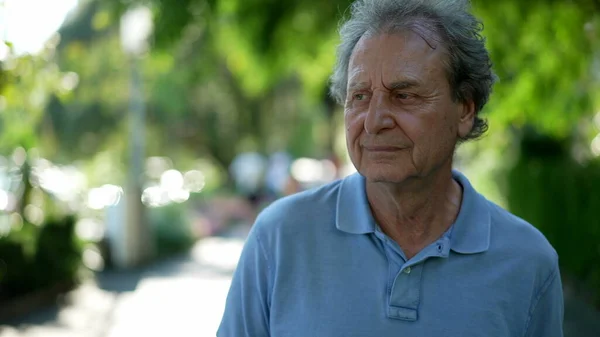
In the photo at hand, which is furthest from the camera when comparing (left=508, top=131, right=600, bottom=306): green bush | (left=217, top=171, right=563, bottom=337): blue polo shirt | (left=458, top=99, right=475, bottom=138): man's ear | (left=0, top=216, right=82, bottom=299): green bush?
(left=0, top=216, right=82, bottom=299): green bush

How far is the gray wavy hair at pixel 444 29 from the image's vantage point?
2.15m

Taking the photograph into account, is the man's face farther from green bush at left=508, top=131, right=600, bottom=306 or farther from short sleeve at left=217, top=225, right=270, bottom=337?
green bush at left=508, top=131, right=600, bottom=306

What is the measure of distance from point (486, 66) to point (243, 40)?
23.6 feet

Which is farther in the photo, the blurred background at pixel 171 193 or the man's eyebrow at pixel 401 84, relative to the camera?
the blurred background at pixel 171 193

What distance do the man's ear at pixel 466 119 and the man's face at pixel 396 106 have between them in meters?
0.14

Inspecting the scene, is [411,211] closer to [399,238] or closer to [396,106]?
[399,238]

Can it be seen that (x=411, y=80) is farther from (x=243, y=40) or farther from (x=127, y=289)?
(x=127, y=289)

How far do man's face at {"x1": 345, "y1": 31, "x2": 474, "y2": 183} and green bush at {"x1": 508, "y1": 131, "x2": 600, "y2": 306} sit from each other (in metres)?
7.01

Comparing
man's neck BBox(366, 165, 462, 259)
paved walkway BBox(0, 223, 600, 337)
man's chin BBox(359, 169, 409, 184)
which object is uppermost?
man's chin BBox(359, 169, 409, 184)

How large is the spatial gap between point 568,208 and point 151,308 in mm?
5035

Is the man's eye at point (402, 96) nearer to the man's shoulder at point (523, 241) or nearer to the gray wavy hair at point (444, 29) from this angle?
the gray wavy hair at point (444, 29)

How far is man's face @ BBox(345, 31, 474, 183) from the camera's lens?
210 cm

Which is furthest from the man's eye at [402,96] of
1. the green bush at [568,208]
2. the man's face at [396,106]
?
the green bush at [568,208]

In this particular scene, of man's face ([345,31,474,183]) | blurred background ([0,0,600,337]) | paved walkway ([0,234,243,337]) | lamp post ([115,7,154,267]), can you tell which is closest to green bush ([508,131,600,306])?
blurred background ([0,0,600,337])
